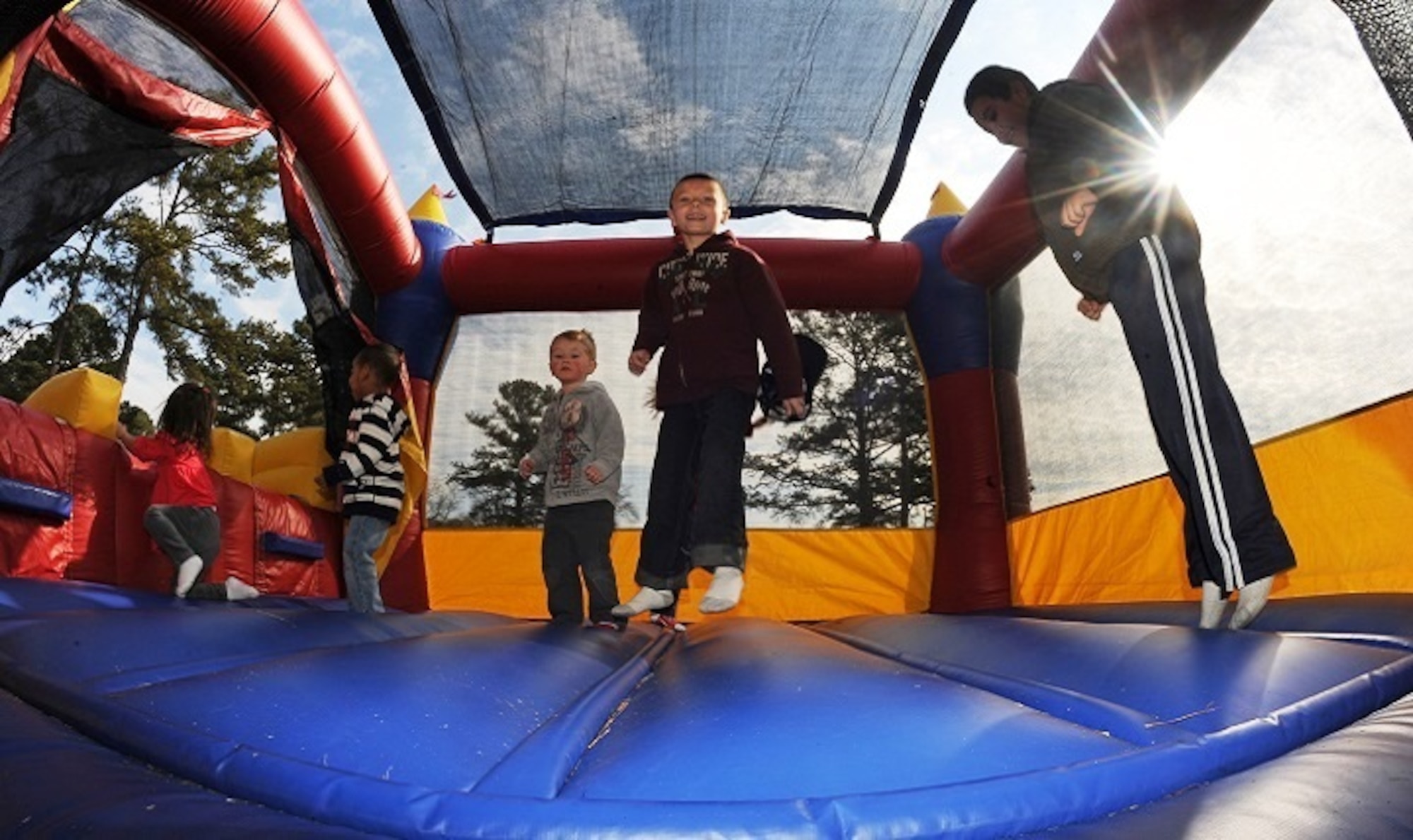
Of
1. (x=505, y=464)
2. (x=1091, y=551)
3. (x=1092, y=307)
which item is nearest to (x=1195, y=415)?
(x=1092, y=307)

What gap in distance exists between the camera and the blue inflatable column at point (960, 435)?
4.05 meters

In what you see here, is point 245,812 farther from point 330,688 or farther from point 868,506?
point 868,506

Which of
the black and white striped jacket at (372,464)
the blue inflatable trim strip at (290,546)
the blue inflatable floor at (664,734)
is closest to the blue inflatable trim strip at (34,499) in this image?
the black and white striped jacket at (372,464)

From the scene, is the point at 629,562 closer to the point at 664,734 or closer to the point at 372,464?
the point at 372,464

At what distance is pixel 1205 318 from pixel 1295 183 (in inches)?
41.3

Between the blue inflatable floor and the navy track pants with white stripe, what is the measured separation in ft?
0.63

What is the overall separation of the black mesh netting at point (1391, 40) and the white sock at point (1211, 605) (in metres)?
0.83

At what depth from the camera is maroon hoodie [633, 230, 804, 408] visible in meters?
2.46

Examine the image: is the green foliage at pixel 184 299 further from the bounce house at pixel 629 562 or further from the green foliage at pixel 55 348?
the bounce house at pixel 629 562

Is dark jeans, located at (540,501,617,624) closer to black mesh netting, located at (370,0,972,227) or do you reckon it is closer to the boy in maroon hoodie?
the boy in maroon hoodie

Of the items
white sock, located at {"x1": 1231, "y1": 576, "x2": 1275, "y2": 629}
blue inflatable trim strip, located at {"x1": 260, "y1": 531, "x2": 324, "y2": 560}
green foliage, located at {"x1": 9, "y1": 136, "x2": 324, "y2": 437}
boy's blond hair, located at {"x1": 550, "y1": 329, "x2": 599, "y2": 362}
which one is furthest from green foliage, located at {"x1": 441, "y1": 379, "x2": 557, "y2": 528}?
green foliage, located at {"x1": 9, "y1": 136, "x2": 324, "y2": 437}

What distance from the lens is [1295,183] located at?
2.51 metres

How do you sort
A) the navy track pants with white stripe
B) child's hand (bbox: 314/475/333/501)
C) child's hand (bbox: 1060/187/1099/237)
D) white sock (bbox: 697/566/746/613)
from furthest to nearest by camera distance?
child's hand (bbox: 314/475/333/501) < white sock (bbox: 697/566/746/613) < child's hand (bbox: 1060/187/1099/237) < the navy track pants with white stripe

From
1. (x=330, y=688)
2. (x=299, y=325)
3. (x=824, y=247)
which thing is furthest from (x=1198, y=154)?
(x=299, y=325)
